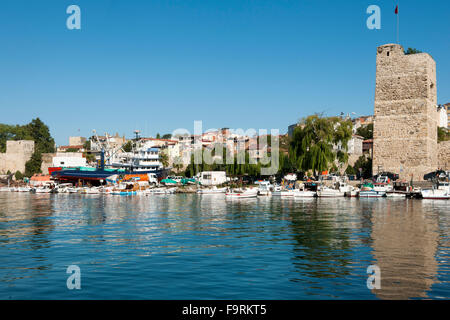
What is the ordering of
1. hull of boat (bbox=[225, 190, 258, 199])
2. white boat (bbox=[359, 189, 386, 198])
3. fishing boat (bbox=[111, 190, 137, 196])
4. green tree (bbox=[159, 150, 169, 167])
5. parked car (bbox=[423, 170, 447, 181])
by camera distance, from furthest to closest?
green tree (bbox=[159, 150, 169, 167]), fishing boat (bbox=[111, 190, 137, 196]), parked car (bbox=[423, 170, 447, 181]), hull of boat (bbox=[225, 190, 258, 199]), white boat (bbox=[359, 189, 386, 198])

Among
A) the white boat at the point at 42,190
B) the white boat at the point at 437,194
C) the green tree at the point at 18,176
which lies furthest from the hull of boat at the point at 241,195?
the green tree at the point at 18,176

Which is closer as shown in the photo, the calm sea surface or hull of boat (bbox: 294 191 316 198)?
the calm sea surface

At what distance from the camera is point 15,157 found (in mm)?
83625

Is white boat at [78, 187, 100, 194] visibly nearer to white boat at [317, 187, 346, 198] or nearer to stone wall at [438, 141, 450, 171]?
white boat at [317, 187, 346, 198]

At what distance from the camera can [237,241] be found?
1405cm

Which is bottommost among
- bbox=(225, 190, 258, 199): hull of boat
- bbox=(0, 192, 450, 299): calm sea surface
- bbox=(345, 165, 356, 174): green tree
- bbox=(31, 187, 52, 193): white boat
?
bbox=(31, 187, 52, 193): white boat

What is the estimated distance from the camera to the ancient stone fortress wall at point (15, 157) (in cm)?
8325

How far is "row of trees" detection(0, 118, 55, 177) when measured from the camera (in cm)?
8250

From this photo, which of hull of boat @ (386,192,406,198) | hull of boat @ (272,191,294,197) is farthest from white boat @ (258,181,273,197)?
hull of boat @ (386,192,406,198)

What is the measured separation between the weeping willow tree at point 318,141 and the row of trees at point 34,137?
58930 millimetres

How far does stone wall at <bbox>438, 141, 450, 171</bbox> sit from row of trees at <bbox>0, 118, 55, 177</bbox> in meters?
69.8

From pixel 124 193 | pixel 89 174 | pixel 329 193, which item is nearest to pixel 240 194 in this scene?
pixel 329 193

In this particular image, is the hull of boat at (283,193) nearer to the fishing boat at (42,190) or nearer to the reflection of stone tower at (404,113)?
the reflection of stone tower at (404,113)

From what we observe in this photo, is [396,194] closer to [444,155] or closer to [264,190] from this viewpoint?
[264,190]
